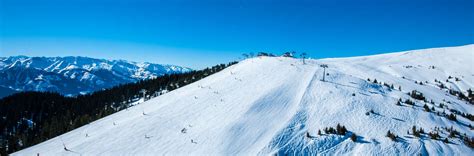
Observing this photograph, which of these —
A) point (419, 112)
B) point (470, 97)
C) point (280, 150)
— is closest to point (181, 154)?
point (280, 150)

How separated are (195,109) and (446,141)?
15.4 m

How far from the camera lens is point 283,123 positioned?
17.5m

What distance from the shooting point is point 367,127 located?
55.4 ft

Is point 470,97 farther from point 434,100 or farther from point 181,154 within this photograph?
point 181,154

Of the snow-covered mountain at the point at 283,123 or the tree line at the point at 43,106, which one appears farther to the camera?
the tree line at the point at 43,106

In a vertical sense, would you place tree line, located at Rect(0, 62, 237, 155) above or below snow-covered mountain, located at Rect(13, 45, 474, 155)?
below

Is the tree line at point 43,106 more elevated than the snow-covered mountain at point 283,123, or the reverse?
the snow-covered mountain at point 283,123

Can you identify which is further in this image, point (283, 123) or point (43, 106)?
point (43, 106)

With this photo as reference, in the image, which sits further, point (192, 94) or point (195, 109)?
point (192, 94)

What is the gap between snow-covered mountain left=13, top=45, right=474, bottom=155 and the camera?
15055 millimetres

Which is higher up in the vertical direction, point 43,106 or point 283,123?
point 283,123

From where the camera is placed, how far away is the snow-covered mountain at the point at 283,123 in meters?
15.1

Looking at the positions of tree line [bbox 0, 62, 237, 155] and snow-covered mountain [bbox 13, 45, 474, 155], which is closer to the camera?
snow-covered mountain [bbox 13, 45, 474, 155]

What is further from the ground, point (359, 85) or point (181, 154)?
point (359, 85)
